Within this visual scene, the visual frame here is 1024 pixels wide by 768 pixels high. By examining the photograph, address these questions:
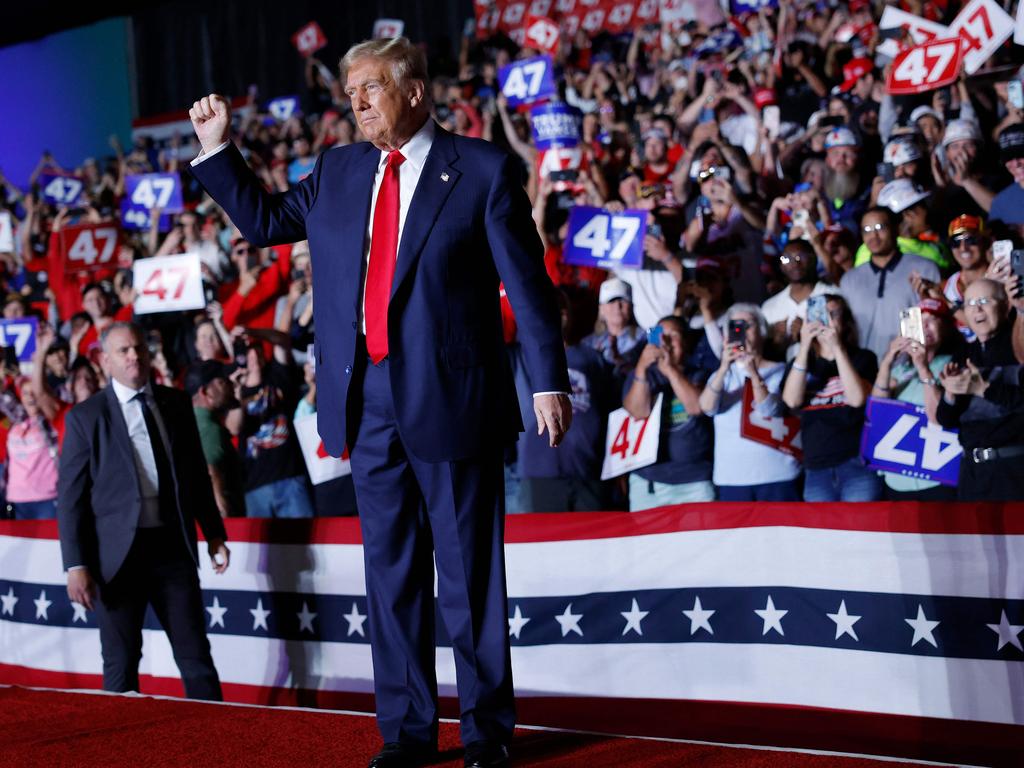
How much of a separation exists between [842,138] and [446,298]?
524cm

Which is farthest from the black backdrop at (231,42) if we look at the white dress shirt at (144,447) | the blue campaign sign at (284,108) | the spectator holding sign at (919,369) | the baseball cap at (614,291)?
the white dress shirt at (144,447)

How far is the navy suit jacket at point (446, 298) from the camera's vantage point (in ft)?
9.80

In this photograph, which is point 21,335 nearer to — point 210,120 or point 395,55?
point 210,120

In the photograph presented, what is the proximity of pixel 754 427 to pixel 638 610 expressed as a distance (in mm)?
1484

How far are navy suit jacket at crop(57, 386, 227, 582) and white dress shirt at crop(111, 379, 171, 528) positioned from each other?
21 mm

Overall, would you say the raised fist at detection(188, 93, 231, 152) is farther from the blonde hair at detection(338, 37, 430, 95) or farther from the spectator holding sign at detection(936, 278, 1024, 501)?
the spectator holding sign at detection(936, 278, 1024, 501)

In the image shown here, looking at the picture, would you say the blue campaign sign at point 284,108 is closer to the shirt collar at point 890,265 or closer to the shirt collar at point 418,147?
the shirt collar at point 890,265

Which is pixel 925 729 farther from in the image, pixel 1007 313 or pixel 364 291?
pixel 364 291

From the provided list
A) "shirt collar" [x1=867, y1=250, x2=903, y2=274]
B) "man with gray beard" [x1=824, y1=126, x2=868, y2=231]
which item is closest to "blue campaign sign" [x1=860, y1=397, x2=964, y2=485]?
"shirt collar" [x1=867, y1=250, x2=903, y2=274]

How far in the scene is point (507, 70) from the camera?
9.48 m

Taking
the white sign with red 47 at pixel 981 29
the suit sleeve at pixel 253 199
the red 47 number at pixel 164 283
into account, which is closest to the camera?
the suit sleeve at pixel 253 199

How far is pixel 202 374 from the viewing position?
7645mm

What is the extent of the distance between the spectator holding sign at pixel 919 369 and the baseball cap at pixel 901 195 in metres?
1.09

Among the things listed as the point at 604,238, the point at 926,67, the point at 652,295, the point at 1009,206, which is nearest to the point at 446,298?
the point at 604,238
